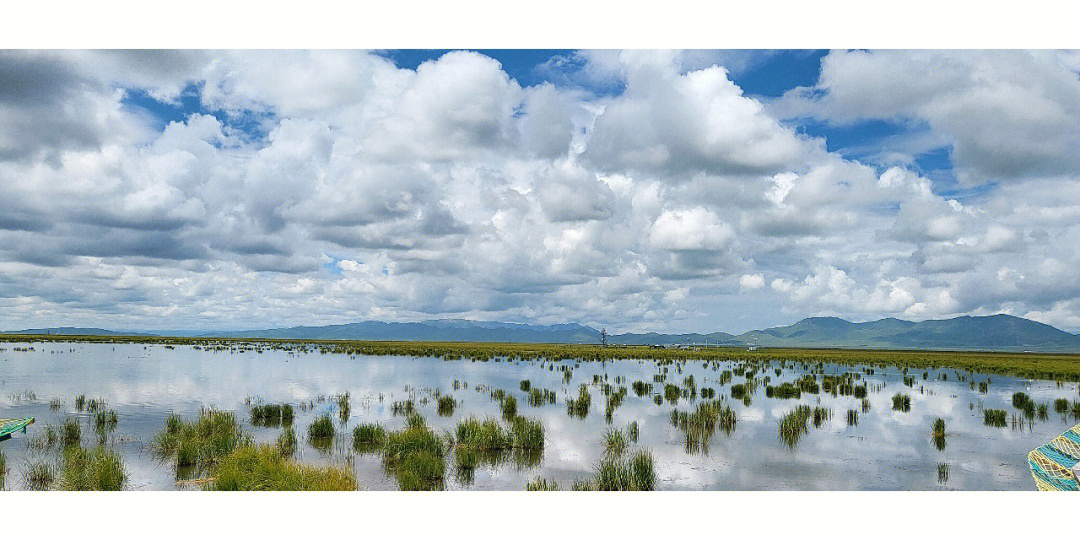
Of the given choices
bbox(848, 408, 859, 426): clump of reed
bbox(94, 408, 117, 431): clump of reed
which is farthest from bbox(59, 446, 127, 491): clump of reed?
bbox(848, 408, 859, 426): clump of reed

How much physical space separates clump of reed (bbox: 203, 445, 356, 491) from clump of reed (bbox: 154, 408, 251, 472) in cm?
212

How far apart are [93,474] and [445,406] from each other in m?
15.0

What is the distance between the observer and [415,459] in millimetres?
15195

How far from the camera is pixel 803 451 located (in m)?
19.4

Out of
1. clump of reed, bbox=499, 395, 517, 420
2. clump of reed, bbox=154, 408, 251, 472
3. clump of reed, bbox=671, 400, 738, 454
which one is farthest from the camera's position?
clump of reed, bbox=499, 395, 517, 420

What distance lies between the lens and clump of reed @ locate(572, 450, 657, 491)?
13.9 meters

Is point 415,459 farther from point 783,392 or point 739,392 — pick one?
point 783,392

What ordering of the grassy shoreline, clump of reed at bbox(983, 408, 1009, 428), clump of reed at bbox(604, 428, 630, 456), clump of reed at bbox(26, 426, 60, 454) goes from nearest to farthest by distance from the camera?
clump of reed at bbox(26, 426, 60, 454) → clump of reed at bbox(604, 428, 630, 456) → clump of reed at bbox(983, 408, 1009, 428) → the grassy shoreline

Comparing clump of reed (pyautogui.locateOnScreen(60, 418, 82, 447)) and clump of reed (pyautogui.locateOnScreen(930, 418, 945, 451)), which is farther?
clump of reed (pyautogui.locateOnScreen(930, 418, 945, 451))

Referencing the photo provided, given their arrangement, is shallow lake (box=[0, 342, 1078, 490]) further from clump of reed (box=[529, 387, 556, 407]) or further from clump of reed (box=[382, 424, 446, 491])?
clump of reed (box=[529, 387, 556, 407])
